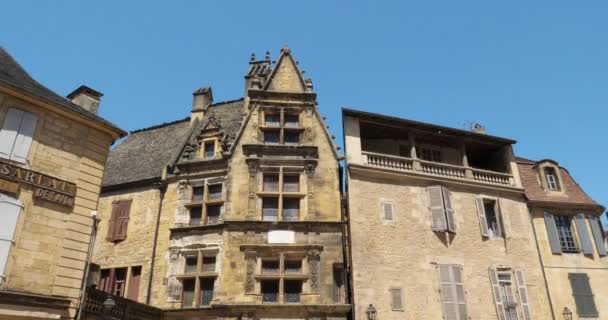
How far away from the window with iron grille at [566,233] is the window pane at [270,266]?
10696 mm

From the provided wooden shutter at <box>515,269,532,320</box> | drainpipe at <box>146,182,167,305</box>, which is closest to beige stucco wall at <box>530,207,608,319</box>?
wooden shutter at <box>515,269,532,320</box>

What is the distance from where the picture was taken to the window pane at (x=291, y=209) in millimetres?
15516

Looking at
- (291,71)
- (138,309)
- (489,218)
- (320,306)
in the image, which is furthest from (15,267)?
(489,218)

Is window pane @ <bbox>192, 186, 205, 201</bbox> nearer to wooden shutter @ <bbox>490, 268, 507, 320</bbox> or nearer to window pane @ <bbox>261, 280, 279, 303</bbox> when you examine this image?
window pane @ <bbox>261, 280, 279, 303</bbox>

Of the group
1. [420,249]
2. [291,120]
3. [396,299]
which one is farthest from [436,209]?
[291,120]

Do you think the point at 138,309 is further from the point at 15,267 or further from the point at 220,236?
the point at 15,267

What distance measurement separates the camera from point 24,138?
11.2 meters

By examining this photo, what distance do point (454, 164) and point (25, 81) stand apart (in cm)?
1499

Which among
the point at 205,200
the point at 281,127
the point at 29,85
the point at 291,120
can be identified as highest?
the point at 291,120

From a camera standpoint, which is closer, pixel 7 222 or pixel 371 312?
pixel 7 222

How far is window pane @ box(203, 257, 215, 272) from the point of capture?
15.3 metres

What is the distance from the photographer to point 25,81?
482 inches

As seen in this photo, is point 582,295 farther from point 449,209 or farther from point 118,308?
point 118,308

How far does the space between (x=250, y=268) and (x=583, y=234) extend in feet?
41.0
